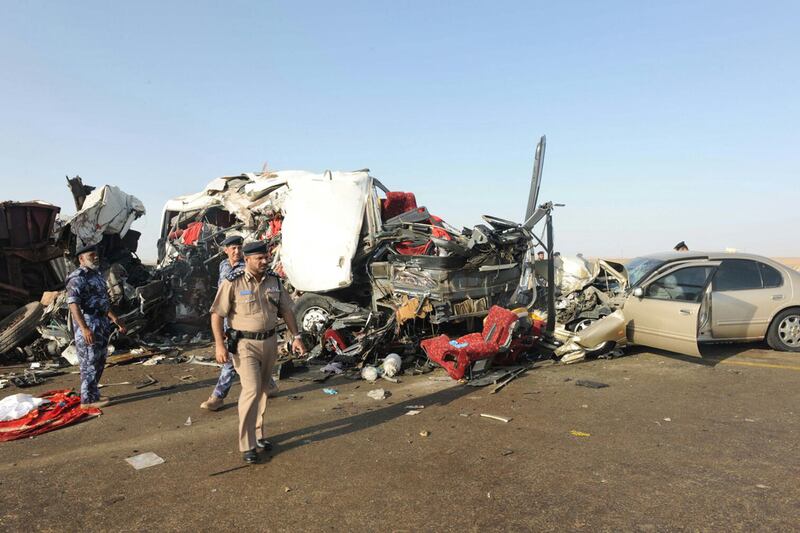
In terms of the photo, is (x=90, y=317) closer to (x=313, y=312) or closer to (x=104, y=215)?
(x=313, y=312)

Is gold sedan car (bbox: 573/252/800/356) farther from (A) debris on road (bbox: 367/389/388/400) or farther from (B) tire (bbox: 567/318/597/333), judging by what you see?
(A) debris on road (bbox: 367/389/388/400)

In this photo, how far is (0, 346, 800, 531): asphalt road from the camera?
294 cm

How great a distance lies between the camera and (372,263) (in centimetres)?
781

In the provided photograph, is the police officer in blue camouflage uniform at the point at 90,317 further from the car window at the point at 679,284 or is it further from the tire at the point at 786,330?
the tire at the point at 786,330

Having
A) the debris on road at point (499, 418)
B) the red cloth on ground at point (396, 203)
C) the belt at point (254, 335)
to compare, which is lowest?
the debris on road at point (499, 418)

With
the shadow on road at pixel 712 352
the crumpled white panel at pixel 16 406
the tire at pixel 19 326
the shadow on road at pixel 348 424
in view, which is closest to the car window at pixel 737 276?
the shadow on road at pixel 712 352

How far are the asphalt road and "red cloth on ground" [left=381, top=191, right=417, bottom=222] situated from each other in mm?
4147

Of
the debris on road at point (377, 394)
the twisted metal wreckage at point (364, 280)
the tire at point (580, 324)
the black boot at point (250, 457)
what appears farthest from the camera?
the tire at point (580, 324)

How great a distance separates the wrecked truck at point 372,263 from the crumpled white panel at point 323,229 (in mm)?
18

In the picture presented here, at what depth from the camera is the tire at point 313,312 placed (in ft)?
25.8

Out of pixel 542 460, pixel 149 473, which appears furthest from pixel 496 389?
pixel 149 473

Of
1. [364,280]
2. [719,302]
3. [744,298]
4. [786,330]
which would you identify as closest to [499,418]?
[364,280]

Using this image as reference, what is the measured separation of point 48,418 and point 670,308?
Result: 751 cm

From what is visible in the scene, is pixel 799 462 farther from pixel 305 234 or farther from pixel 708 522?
pixel 305 234
